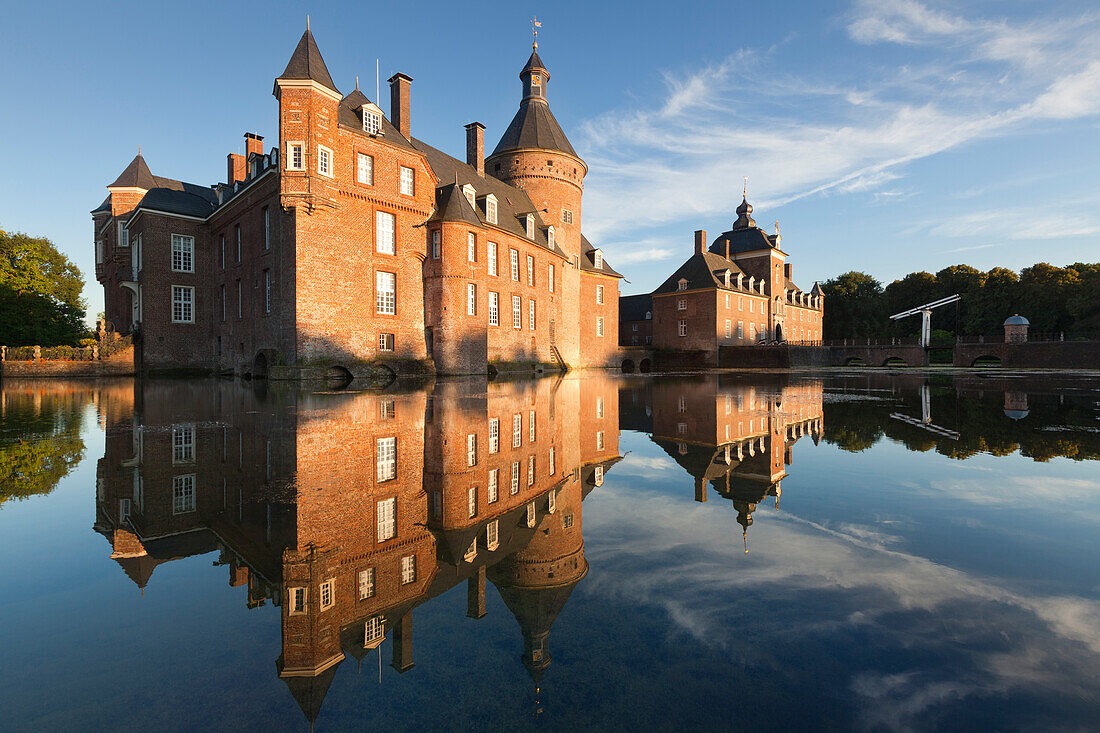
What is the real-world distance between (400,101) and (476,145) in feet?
28.4

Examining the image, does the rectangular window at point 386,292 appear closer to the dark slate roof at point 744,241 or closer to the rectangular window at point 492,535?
the rectangular window at point 492,535

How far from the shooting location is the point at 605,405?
13523 mm

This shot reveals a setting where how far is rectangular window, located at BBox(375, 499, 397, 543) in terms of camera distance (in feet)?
12.0

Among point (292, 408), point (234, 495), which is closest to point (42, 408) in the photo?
point (292, 408)

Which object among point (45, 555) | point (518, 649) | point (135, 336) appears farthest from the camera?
point (135, 336)

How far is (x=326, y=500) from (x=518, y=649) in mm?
2724

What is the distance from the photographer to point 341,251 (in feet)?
76.1

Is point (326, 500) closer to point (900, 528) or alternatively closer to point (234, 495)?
point (234, 495)

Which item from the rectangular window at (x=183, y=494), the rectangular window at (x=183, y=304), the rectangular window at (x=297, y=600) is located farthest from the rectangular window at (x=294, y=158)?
the rectangular window at (x=297, y=600)

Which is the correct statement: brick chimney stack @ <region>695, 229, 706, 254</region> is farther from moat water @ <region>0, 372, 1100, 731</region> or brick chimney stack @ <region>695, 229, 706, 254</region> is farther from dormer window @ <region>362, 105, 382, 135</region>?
moat water @ <region>0, 372, 1100, 731</region>

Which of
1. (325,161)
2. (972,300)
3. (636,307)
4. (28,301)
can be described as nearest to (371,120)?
(325,161)

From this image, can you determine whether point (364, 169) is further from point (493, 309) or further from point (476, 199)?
point (493, 309)

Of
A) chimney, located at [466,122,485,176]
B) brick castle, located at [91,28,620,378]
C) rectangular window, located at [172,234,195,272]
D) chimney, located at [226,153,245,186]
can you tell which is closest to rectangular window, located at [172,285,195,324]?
brick castle, located at [91,28,620,378]

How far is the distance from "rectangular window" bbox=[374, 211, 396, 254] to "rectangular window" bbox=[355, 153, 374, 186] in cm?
151
